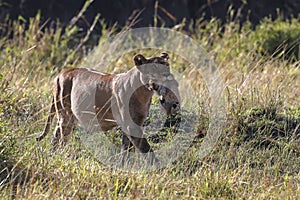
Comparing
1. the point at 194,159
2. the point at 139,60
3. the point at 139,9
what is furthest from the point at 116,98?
the point at 139,9

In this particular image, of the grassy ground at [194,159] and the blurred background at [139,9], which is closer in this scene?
the grassy ground at [194,159]

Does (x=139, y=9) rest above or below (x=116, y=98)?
below

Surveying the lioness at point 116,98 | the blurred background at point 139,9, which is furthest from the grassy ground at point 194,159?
the blurred background at point 139,9

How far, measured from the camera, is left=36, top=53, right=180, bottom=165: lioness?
5.55 m

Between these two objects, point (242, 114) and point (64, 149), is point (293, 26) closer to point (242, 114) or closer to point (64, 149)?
point (242, 114)

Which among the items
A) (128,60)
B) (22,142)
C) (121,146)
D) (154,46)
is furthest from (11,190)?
(154,46)

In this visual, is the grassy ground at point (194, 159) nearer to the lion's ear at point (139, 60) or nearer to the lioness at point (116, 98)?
the lioness at point (116, 98)

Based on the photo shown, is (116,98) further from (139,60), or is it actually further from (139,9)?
(139,9)

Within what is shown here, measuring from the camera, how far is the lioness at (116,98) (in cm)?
555

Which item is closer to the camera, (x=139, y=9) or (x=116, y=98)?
(x=116, y=98)

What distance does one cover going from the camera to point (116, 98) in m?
5.95

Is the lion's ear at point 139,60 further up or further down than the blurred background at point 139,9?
further up

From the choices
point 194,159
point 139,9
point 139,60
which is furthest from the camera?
point 139,9

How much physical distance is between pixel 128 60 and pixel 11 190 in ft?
14.8
